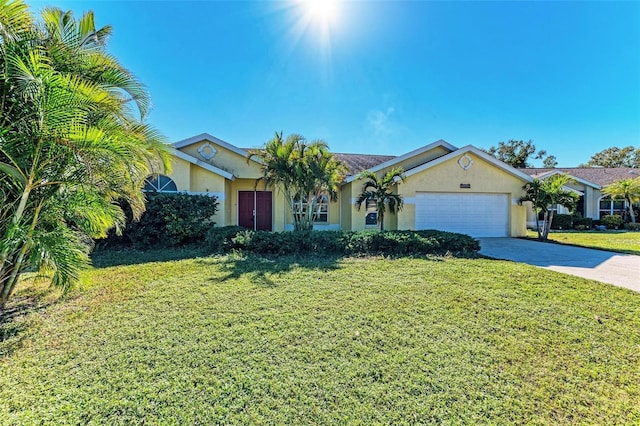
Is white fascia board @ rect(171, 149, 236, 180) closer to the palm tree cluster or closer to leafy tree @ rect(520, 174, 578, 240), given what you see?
the palm tree cluster

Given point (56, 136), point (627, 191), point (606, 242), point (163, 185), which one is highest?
point (627, 191)

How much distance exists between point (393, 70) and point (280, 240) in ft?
31.8

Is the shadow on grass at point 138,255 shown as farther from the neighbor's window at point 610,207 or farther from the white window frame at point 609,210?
the neighbor's window at point 610,207

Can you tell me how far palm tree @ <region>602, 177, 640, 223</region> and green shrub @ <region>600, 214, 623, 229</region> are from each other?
1.18 meters

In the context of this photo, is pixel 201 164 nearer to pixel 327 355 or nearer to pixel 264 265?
pixel 264 265

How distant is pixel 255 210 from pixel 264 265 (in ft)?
27.2

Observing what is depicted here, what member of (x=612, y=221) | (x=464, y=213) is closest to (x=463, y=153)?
(x=464, y=213)

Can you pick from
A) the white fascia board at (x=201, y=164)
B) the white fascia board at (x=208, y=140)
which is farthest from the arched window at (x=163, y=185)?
the white fascia board at (x=208, y=140)

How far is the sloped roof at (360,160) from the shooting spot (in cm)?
1735

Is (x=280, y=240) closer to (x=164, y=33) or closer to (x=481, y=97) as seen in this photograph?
(x=164, y=33)

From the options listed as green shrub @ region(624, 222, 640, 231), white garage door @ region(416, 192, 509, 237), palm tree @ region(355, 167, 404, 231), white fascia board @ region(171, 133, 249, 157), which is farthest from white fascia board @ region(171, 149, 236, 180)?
green shrub @ region(624, 222, 640, 231)

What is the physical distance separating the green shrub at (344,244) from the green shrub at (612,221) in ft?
69.3

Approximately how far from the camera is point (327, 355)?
352 centimetres

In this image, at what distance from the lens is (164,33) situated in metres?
10.3
